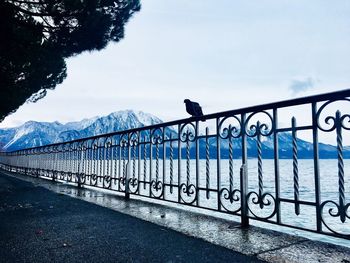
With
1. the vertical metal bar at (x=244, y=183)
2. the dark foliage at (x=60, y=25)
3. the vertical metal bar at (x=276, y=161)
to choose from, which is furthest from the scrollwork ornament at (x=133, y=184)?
the dark foliage at (x=60, y=25)

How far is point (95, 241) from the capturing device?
2.72 meters

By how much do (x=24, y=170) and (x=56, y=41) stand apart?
9.33 m

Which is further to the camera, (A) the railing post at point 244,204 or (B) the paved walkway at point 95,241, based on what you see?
(A) the railing post at point 244,204

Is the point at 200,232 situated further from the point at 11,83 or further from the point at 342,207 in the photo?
the point at 11,83

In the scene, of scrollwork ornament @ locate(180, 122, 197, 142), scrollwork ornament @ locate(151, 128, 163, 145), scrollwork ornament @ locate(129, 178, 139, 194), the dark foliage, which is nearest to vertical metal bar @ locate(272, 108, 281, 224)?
scrollwork ornament @ locate(180, 122, 197, 142)

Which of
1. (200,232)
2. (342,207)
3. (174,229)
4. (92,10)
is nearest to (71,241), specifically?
(174,229)

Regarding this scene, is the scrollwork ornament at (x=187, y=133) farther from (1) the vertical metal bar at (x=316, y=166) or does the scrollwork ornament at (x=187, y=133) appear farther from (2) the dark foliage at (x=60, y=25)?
(2) the dark foliage at (x=60, y=25)

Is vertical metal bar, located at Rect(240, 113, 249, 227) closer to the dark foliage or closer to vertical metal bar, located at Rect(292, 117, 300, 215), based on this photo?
vertical metal bar, located at Rect(292, 117, 300, 215)

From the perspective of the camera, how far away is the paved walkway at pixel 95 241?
2277 millimetres

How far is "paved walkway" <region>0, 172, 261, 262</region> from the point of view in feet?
7.47

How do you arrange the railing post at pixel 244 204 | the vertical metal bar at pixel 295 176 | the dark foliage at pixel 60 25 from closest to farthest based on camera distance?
the vertical metal bar at pixel 295 176, the railing post at pixel 244 204, the dark foliage at pixel 60 25

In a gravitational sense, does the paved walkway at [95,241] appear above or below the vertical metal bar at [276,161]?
below

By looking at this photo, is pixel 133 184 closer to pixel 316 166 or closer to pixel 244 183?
pixel 244 183

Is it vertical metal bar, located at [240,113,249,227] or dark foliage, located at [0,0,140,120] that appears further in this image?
dark foliage, located at [0,0,140,120]
